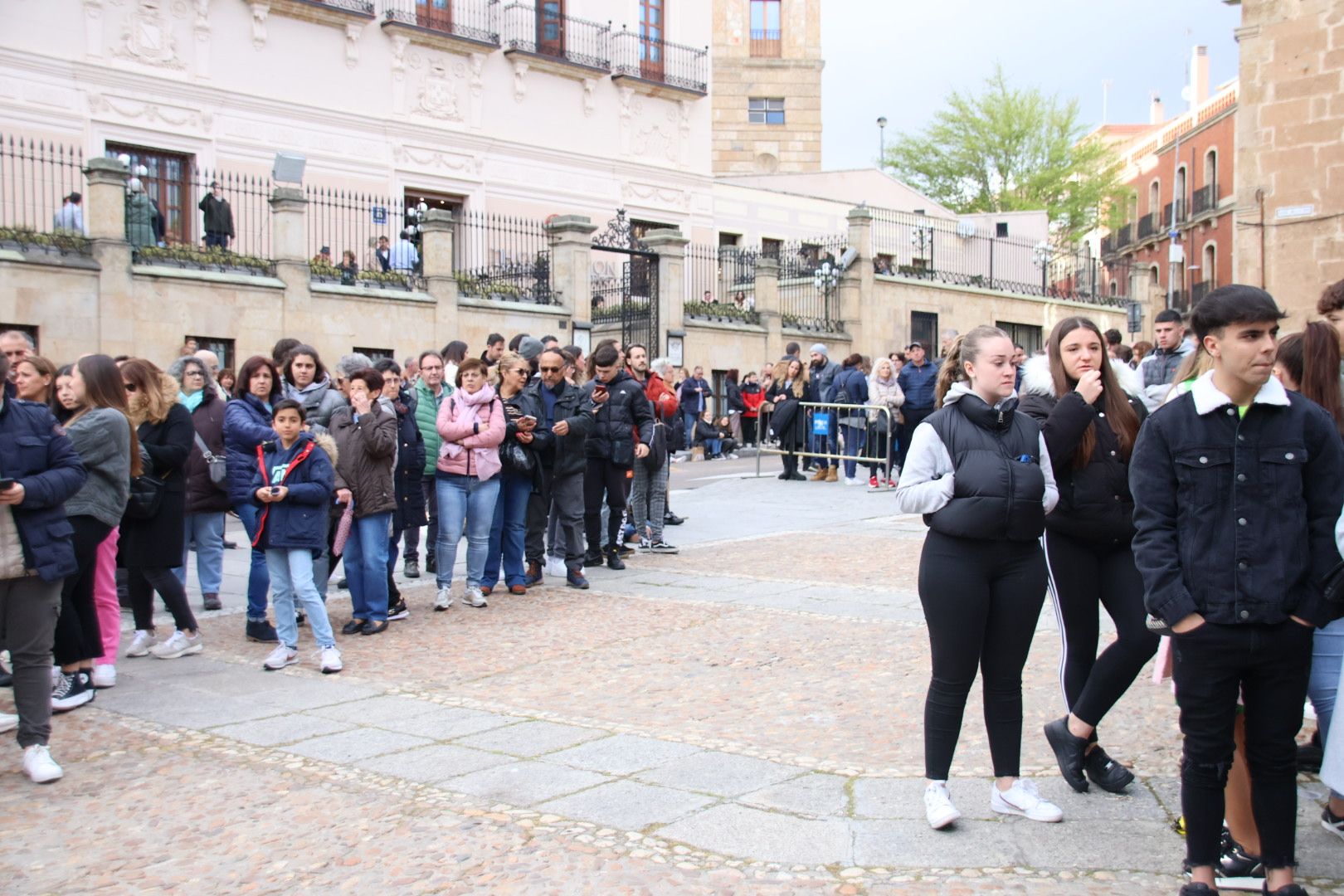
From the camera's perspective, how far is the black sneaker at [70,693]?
646 cm

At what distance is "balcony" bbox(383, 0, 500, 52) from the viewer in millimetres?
27625

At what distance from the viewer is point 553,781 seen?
5.11 meters

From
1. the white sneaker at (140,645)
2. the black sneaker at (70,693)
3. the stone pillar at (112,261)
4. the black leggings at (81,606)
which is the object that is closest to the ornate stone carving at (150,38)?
the stone pillar at (112,261)

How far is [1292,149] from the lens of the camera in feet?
52.1

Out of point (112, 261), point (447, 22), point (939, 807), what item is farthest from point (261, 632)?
point (447, 22)

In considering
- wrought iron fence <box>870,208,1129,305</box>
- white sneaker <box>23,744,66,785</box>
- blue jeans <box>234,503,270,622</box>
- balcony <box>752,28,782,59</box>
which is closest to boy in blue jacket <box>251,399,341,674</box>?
blue jeans <box>234,503,270,622</box>

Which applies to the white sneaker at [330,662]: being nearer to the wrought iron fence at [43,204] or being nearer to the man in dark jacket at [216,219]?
the wrought iron fence at [43,204]

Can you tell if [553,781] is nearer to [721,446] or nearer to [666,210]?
[721,446]

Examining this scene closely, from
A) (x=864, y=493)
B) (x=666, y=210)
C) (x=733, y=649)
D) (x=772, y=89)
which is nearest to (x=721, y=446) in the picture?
(x=864, y=493)

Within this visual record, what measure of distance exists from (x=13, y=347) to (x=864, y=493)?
11.3 m

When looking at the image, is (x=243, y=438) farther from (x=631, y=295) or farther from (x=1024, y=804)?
(x=631, y=295)

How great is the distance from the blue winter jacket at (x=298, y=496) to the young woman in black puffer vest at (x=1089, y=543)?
4.42m

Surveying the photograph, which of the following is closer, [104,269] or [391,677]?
[391,677]

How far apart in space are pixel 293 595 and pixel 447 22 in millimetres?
23723
